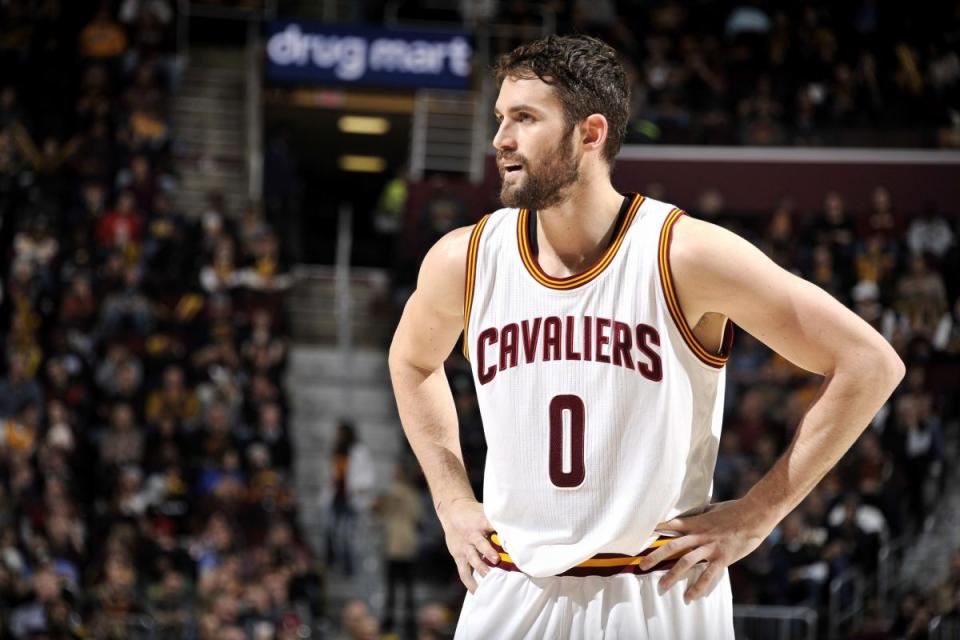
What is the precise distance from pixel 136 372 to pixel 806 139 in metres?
8.73

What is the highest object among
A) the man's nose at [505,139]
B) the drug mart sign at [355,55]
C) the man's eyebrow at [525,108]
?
the drug mart sign at [355,55]

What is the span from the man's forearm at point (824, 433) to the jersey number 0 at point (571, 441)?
461 mm

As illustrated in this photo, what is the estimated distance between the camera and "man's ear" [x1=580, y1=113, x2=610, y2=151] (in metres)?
3.88

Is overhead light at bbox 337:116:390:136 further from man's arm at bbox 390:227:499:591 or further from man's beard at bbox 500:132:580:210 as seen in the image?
man's beard at bbox 500:132:580:210

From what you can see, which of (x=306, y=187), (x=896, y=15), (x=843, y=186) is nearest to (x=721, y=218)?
(x=843, y=186)

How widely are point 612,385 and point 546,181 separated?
0.56m

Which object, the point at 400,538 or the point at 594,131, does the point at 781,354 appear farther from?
the point at 400,538

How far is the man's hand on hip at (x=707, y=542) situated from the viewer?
3.84 meters

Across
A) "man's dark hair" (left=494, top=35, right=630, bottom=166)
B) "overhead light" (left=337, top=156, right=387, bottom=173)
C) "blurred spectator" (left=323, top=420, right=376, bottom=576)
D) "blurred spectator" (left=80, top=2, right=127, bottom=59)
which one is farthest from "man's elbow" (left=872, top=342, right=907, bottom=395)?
"overhead light" (left=337, top=156, right=387, bottom=173)

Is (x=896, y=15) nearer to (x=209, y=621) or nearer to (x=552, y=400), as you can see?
(x=209, y=621)

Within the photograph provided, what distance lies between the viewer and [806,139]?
18016mm

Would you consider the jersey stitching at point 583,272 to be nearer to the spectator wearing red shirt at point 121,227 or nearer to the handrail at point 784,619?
the handrail at point 784,619

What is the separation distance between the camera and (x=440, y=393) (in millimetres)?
4422

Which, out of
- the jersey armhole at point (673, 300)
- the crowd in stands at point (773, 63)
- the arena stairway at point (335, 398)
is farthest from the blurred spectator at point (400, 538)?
the jersey armhole at point (673, 300)
